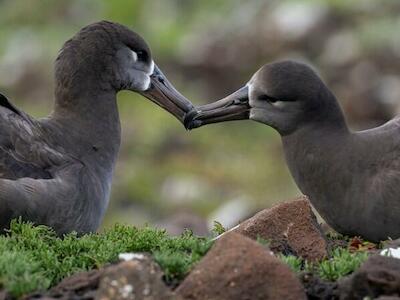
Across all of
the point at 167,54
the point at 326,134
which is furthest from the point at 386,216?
the point at 167,54

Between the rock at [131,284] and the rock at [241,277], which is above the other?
the rock at [131,284]

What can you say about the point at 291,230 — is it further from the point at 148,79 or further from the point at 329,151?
the point at 148,79

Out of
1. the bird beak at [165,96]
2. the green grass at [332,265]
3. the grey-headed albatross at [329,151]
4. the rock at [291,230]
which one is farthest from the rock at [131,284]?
the bird beak at [165,96]

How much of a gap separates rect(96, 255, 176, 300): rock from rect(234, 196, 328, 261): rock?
183 centimetres

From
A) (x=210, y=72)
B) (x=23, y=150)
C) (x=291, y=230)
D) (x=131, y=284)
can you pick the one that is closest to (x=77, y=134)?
(x=23, y=150)

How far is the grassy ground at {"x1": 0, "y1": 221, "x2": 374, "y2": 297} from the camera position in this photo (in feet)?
23.7

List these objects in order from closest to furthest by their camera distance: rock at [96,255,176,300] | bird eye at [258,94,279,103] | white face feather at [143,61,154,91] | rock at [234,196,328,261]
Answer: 1. rock at [96,255,176,300]
2. rock at [234,196,328,261]
3. bird eye at [258,94,279,103]
4. white face feather at [143,61,154,91]

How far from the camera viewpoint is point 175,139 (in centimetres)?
2117

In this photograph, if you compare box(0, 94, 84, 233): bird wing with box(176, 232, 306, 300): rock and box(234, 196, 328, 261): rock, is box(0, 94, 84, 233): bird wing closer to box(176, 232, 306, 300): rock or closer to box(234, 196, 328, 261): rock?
box(234, 196, 328, 261): rock

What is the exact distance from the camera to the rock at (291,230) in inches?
322

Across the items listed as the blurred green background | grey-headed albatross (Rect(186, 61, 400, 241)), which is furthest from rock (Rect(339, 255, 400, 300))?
the blurred green background

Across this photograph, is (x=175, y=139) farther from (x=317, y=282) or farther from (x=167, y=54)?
(x=317, y=282)

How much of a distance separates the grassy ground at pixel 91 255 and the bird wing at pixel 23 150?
73cm

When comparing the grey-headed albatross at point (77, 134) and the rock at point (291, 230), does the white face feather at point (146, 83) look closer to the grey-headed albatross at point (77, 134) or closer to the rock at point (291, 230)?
the grey-headed albatross at point (77, 134)
